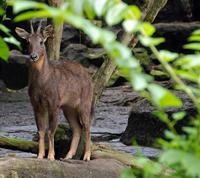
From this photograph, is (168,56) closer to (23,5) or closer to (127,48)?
(127,48)

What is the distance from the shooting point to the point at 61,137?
8.55m

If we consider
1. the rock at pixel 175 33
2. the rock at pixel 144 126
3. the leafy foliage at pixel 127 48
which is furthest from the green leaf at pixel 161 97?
the rock at pixel 175 33

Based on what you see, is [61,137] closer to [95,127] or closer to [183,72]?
[95,127]

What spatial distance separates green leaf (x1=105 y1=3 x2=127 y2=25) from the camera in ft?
4.37

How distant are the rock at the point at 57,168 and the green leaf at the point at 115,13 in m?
4.60

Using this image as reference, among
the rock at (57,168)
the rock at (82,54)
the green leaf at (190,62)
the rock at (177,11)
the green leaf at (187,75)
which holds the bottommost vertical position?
the rock at (57,168)

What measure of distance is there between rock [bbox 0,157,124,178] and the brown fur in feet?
2.07

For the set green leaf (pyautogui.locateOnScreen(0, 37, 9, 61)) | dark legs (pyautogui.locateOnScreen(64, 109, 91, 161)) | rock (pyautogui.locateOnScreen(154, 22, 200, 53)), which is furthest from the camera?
rock (pyautogui.locateOnScreen(154, 22, 200, 53))

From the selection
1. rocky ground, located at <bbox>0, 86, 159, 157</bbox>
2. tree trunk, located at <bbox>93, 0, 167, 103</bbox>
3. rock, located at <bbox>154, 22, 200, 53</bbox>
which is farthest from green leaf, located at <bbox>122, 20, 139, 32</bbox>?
rock, located at <bbox>154, 22, 200, 53</bbox>

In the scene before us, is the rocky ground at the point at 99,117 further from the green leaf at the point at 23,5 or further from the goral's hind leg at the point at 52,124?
the green leaf at the point at 23,5

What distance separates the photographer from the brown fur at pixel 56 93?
25.8 ft

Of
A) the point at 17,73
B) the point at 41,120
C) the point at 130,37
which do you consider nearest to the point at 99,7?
the point at 130,37

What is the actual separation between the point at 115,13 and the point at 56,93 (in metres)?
6.74

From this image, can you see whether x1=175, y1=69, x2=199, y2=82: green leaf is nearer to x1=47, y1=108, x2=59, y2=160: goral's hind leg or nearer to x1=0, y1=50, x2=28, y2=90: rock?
x1=47, y1=108, x2=59, y2=160: goral's hind leg
